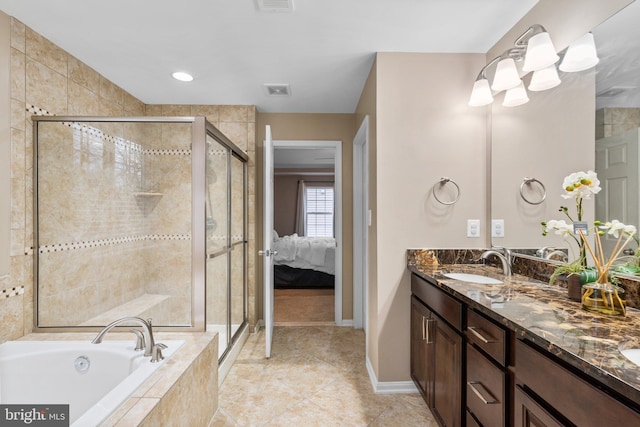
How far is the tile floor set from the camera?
1916 millimetres

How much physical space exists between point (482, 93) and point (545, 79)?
0.36 meters

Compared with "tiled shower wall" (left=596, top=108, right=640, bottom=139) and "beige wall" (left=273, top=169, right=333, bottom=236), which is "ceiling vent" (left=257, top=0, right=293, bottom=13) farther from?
"beige wall" (left=273, top=169, right=333, bottom=236)

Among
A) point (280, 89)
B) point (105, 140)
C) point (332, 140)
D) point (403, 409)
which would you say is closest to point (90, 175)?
point (105, 140)

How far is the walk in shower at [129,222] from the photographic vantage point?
6.79 ft

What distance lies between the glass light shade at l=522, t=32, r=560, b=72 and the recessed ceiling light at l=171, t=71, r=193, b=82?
236cm

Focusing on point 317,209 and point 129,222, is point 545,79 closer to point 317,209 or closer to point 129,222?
point 129,222

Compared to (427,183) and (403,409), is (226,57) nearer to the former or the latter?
(427,183)

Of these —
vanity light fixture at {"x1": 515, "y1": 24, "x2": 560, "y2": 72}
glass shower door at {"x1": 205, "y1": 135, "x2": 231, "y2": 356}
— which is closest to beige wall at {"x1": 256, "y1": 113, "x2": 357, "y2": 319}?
glass shower door at {"x1": 205, "y1": 135, "x2": 231, "y2": 356}

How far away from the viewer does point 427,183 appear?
2182mm

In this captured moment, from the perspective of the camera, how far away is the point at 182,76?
261cm

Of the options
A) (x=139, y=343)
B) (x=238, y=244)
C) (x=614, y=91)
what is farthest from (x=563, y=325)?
(x=238, y=244)

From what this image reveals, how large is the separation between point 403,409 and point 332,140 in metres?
2.57

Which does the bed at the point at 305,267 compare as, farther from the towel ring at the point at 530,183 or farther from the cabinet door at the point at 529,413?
the cabinet door at the point at 529,413

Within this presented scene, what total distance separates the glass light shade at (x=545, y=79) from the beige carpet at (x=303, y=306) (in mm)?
2888
